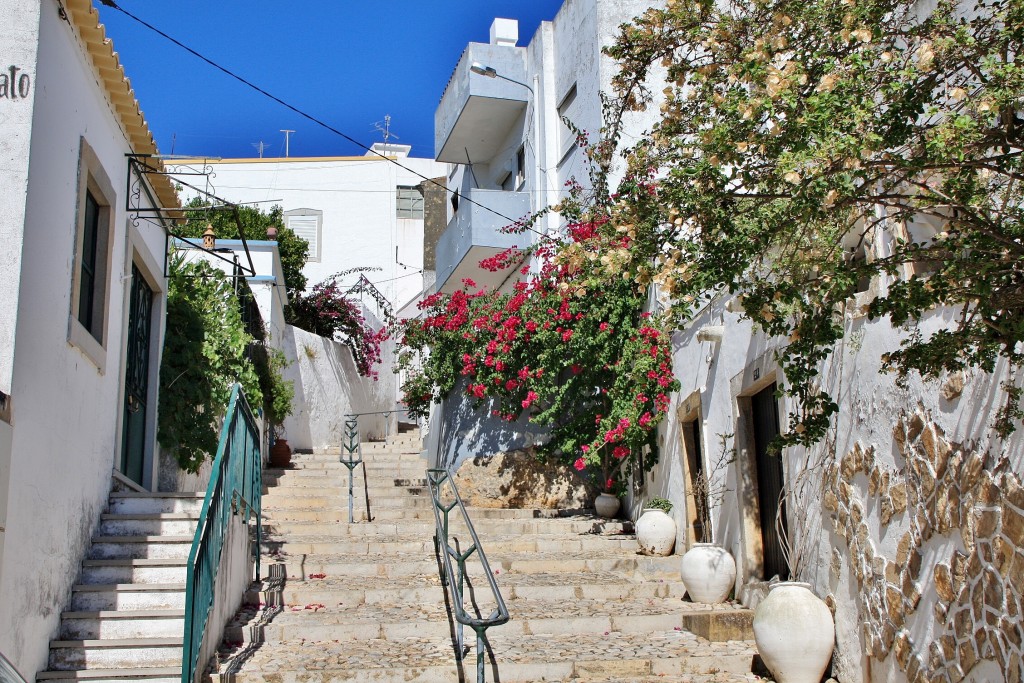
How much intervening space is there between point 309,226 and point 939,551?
77.7 ft

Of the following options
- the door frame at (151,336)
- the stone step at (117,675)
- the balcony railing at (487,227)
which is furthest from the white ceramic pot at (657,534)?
the balcony railing at (487,227)

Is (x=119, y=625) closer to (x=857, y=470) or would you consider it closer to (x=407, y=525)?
(x=407, y=525)

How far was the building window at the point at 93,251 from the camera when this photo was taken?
7.73 m

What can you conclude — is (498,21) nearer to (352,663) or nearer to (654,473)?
(654,473)

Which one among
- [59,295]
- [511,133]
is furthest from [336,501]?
[511,133]

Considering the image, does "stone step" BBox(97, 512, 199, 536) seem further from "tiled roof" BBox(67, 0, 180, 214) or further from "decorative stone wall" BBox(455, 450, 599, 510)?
"decorative stone wall" BBox(455, 450, 599, 510)

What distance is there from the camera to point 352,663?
7121mm

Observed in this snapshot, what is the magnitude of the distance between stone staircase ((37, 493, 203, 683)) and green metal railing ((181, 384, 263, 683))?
0.49 meters

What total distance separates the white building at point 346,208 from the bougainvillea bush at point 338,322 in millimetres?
5396

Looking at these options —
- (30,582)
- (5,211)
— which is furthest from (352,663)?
(5,211)

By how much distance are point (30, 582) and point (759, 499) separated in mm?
5774

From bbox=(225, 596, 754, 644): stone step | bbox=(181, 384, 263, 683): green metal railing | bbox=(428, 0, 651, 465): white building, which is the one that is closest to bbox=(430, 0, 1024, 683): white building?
bbox=(225, 596, 754, 644): stone step

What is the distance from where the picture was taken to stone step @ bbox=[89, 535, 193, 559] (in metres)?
8.03

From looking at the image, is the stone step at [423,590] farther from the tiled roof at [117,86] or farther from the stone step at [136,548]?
the tiled roof at [117,86]
